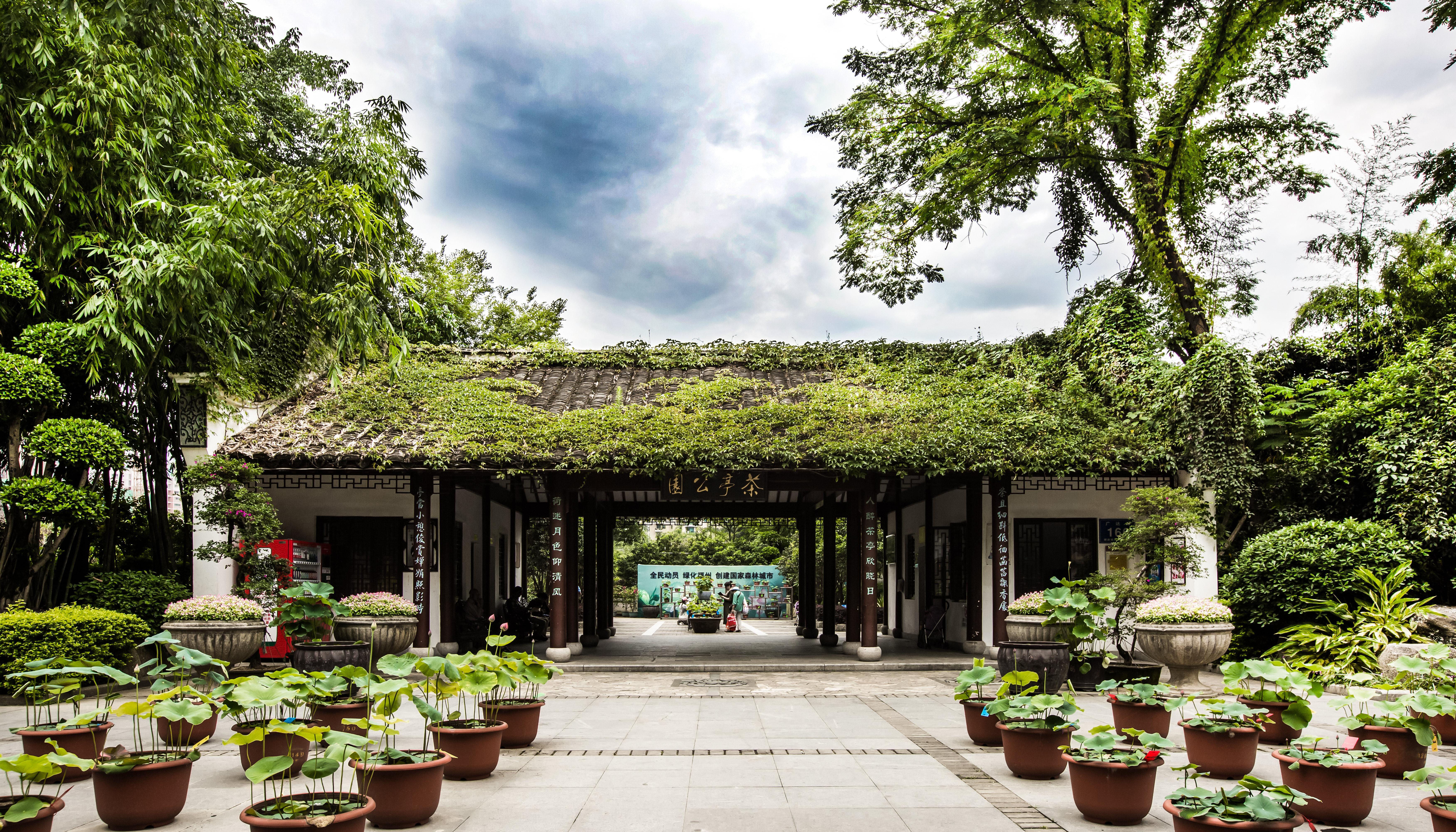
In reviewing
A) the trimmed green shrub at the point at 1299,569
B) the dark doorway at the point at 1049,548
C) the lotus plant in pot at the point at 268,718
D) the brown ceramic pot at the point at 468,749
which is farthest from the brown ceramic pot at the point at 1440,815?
the dark doorway at the point at 1049,548

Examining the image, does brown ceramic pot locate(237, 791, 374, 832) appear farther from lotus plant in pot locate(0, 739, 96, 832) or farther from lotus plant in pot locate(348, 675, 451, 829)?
lotus plant in pot locate(0, 739, 96, 832)

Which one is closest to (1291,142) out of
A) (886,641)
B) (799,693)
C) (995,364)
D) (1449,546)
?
(995,364)

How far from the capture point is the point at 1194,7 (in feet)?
41.6

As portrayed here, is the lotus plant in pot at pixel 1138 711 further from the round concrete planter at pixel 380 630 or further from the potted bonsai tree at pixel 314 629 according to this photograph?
the round concrete planter at pixel 380 630

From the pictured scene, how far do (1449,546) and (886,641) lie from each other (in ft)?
25.1

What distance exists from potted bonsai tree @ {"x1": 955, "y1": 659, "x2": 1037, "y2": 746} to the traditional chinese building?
4654 mm

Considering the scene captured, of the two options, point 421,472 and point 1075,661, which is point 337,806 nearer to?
point 1075,661

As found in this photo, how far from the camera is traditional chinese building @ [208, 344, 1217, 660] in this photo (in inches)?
424

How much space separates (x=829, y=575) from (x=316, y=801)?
12090mm

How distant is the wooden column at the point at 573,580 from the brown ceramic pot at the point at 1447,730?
28.6 ft

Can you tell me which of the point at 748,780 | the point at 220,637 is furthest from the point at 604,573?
the point at 748,780

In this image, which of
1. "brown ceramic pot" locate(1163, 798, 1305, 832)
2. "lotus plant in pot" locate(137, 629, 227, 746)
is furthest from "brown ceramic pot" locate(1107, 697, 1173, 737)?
"lotus plant in pot" locate(137, 629, 227, 746)

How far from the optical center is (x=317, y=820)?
331 cm

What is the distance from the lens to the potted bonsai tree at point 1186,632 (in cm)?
876
